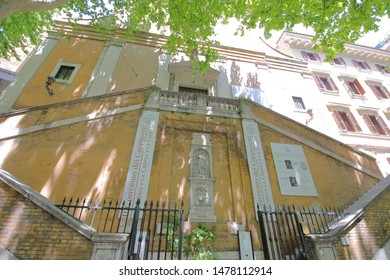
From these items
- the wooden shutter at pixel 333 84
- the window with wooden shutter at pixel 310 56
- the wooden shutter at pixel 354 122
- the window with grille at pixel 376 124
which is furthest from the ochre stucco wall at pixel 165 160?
the window with wooden shutter at pixel 310 56

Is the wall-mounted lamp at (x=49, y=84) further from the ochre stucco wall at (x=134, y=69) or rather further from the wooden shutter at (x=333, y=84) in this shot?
the wooden shutter at (x=333, y=84)

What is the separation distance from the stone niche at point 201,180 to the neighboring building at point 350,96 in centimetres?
816

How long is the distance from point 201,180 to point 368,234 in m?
4.61

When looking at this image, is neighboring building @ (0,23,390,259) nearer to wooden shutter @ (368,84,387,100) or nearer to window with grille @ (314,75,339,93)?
window with grille @ (314,75,339,93)

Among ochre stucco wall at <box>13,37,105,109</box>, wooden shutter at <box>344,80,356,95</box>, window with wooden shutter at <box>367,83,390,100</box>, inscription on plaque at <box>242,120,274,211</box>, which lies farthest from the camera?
window with wooden shutter at <box>367,83,390,100</box>

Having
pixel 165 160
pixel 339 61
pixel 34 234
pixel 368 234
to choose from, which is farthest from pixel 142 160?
pixel 339 61

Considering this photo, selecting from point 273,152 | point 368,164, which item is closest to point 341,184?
point 368,164

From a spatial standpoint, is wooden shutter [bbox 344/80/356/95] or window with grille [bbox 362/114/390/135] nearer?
window with grille [bbox 362/114/390/135]

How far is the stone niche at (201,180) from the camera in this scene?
6145mm

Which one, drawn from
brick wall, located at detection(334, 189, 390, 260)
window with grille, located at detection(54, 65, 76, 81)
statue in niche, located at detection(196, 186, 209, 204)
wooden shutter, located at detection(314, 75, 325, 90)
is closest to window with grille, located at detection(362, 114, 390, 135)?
wooden shutter, located at detection(314, 75, 325, 90)

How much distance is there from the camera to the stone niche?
6.14 meters

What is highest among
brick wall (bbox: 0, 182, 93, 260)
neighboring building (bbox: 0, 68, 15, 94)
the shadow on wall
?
neighboring building (bbox: 0, 68, 15, 94)

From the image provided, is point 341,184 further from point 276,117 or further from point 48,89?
point 48,89

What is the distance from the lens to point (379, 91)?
1655cm
